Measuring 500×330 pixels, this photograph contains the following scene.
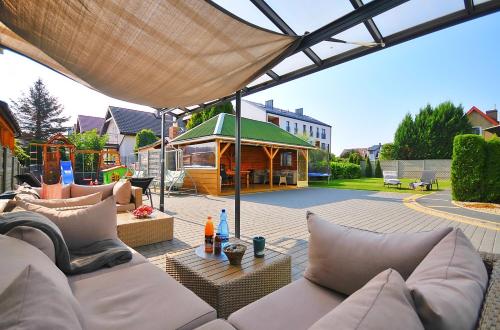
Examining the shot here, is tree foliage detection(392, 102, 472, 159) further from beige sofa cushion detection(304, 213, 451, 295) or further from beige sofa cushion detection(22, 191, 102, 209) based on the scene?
beige sofa cushion detection(22, 191, 102, 209)

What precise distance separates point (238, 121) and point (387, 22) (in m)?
2.29

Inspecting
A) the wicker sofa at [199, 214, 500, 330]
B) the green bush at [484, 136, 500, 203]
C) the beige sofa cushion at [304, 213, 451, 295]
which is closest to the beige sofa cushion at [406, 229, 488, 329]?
the wicker sofa at [199, 214, 500, 330]

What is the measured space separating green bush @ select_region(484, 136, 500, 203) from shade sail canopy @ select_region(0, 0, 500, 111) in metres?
7.14

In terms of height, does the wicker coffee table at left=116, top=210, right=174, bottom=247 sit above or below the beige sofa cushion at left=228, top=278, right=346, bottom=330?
below

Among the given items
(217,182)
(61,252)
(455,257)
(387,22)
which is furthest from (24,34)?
(217,182)

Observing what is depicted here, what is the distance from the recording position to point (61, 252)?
1.82 meters

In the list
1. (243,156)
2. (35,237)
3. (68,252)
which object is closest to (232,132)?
(243,156)

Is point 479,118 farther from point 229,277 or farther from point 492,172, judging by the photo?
point 229,277

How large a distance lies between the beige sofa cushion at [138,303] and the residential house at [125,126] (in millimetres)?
20700

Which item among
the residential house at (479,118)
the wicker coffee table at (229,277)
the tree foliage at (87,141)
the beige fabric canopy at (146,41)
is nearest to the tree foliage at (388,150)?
the residential house at (479,118)

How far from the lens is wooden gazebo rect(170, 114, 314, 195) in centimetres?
1065

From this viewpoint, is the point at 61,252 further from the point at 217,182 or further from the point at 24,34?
the point at 217,182

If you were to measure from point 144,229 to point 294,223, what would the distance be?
2.97 m

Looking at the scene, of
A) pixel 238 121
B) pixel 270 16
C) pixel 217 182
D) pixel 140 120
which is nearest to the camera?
pixel 270 16
